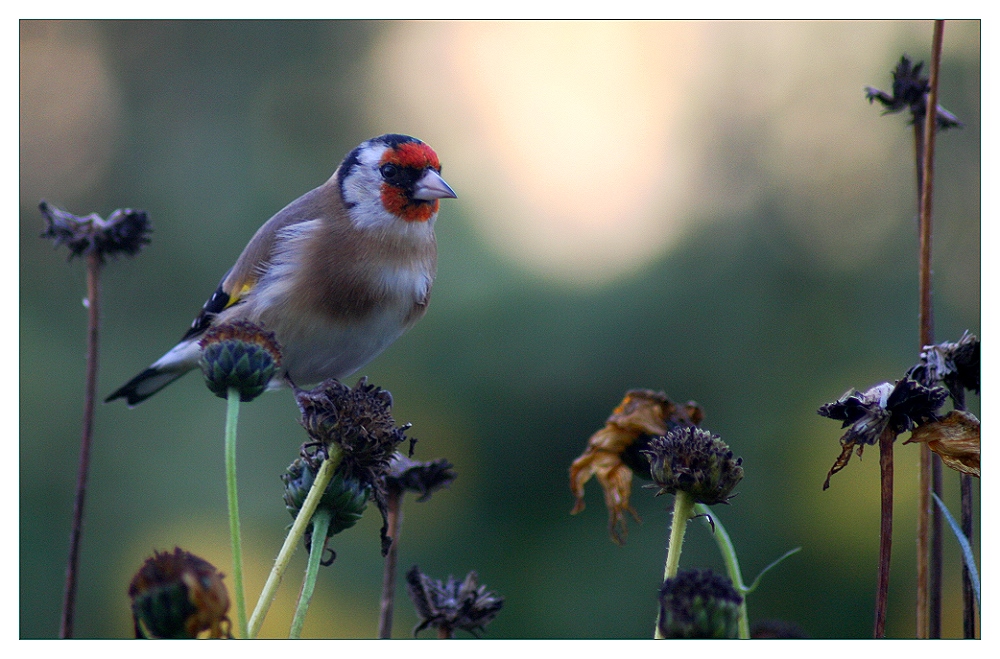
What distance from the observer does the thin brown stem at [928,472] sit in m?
1.43

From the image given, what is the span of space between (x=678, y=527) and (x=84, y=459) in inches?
37.4

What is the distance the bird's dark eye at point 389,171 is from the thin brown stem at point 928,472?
115 centimetres

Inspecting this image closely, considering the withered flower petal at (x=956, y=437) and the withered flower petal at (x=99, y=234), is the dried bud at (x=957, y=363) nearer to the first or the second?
the withered flower petal at (x=956, y=437)

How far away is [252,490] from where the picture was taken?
2752 millimetres

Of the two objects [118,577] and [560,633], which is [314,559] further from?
[118,577]

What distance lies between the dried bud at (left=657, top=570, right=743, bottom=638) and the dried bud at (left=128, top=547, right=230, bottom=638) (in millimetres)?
490

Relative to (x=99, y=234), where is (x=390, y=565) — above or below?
below

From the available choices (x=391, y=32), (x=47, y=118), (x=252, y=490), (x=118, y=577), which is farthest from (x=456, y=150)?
(x=118, y=577)

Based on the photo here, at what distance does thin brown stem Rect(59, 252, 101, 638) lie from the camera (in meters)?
1.45

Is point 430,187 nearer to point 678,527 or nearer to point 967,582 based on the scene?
point 678,527

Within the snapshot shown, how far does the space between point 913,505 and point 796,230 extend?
0.86 m

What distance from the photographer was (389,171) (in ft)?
7.16

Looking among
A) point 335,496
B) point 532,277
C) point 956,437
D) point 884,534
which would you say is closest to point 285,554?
point 335,496

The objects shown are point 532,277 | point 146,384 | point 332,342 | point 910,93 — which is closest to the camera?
point 910,93
